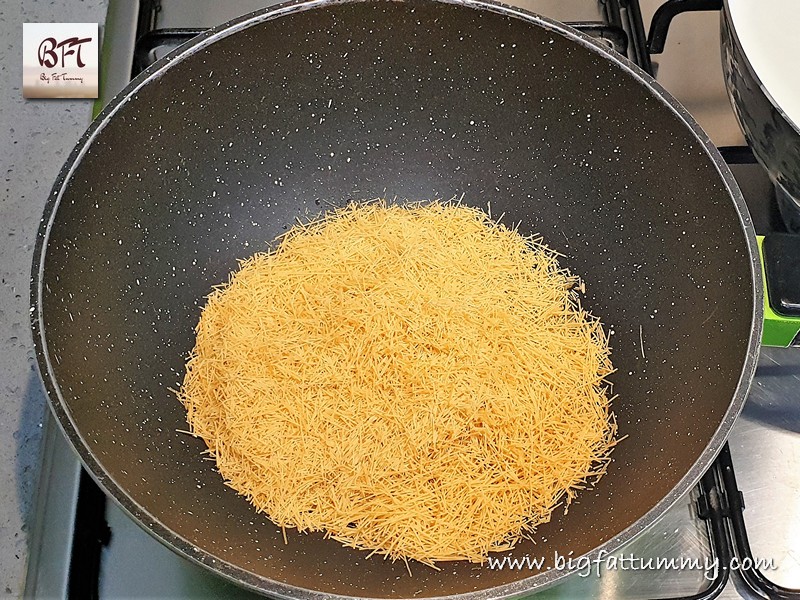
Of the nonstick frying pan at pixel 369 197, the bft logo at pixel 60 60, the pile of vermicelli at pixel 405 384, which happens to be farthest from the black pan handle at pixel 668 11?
the bft logo at pixel 60 60

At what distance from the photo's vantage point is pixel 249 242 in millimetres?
1088

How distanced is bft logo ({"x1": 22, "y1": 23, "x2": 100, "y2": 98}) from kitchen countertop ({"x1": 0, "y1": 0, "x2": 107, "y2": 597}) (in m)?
0.02

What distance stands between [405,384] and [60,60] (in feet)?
2.48

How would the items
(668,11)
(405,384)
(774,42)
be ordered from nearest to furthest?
(774,42) → (405,384) → (668,11)

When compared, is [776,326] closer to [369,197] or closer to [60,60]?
[369,197]

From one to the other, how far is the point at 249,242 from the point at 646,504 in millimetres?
660

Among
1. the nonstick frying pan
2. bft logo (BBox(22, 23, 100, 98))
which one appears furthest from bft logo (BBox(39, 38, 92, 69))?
the nonstick frying pan

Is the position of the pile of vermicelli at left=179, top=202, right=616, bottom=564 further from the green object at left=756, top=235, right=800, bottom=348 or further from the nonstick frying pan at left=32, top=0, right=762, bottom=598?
the green object at left=756, top=235, right=800, bottom=348

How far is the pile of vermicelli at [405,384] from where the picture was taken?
85 centimetres

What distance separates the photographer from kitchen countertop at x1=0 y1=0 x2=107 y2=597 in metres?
0.90

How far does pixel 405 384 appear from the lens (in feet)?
3.06

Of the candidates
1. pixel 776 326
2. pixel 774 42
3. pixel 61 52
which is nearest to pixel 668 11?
pixel 774 42

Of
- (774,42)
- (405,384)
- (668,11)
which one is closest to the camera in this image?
(774,42)

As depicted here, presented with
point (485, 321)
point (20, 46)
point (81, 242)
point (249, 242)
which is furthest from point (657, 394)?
point (20, 46)
